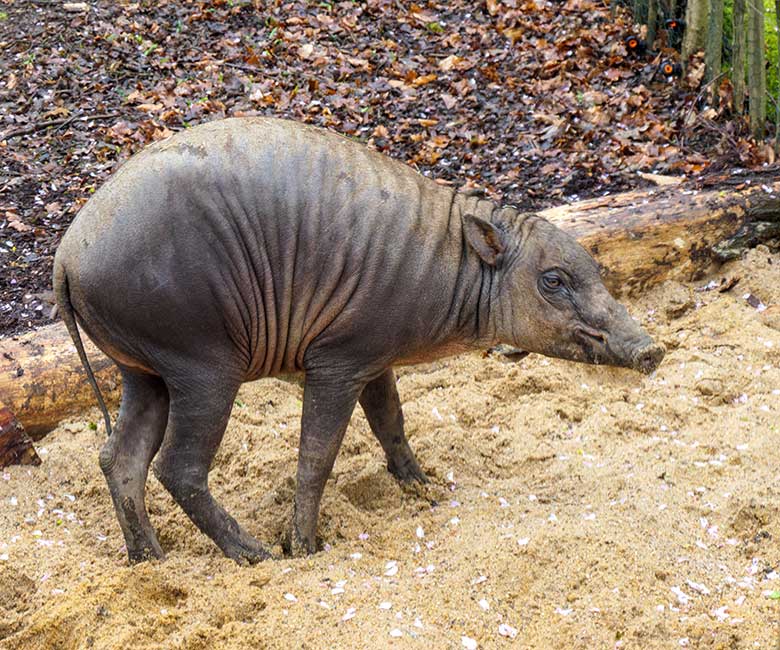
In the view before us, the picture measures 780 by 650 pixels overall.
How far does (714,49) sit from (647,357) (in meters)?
5.45

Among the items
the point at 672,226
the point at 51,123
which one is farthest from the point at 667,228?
the point at 51,123

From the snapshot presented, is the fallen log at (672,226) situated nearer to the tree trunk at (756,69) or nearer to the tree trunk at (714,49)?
the tree trunk at (756,69)

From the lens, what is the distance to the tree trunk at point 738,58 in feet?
30.7

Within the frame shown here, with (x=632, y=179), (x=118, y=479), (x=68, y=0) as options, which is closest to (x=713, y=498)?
(x=118, y=479)

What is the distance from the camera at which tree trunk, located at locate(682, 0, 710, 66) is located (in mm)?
10242

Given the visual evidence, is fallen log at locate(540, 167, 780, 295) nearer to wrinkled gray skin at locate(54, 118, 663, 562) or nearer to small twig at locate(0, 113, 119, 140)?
wrinkled gray skin at locate(54, 118, 663, 562)

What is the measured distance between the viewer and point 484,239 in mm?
5637

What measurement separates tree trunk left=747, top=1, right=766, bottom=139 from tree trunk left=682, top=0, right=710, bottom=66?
100cm

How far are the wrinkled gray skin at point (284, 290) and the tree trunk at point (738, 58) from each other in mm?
4701

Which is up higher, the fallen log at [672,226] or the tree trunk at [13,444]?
the fallen log at [672,226]

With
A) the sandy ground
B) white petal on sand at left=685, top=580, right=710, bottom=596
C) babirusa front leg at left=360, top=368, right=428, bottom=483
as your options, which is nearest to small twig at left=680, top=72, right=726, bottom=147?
the sandy ground

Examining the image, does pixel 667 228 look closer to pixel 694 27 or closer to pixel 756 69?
pixel 756 69

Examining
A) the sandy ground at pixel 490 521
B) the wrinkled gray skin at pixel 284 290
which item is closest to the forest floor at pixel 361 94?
the sandy ground at pixel 490 521

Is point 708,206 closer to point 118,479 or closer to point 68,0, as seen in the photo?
point 118,479
